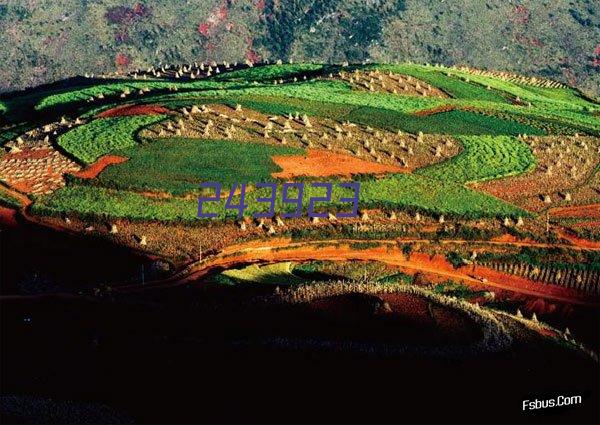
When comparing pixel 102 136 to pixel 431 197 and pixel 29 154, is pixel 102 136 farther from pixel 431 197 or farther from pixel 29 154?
pixel 431 197

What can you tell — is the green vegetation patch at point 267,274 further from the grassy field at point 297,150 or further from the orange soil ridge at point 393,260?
the grassy field at point 297,150

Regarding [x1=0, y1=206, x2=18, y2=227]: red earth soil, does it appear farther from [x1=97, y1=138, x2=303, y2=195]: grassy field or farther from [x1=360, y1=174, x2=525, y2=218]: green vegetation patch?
[x1=360, y1=174, x2=525, y2=218]: green vegetation patch

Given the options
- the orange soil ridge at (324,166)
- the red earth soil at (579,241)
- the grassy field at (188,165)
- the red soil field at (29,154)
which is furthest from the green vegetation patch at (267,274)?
the red soil field at (29,154)

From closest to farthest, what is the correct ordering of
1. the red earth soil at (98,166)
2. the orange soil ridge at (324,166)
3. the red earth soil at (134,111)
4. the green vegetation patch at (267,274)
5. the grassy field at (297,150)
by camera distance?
the green vegetation patch at (267,274)
the grassy field at (297,150)
the red earth soil at (98,166)
the orange soil ridge at (324,166)
the red earth soil at (134,111)

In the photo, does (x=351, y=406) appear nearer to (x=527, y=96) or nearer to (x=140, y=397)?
(x=140, y=397)

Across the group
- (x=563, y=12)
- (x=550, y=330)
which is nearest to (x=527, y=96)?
(x=550, y=330)

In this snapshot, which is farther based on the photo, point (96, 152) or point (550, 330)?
point (96, 152)
